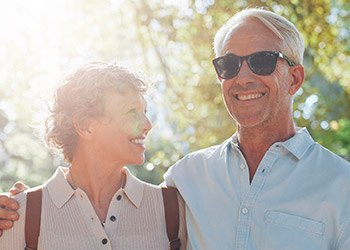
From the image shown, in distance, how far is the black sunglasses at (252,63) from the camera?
12.0ft

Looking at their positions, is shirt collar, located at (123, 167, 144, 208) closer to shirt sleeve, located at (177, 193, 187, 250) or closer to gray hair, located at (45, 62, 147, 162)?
shirt sleeve, located at (177, 193, 187, 250)

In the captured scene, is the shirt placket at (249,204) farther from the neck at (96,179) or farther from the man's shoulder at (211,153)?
the neck at (96,179)

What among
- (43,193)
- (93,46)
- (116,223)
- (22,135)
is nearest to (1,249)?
(43,193)

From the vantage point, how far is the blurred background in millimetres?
9234

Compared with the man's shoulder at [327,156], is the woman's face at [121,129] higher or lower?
higher

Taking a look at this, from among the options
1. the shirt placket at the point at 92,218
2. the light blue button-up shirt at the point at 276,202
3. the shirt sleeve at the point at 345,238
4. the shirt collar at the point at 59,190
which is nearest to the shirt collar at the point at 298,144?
the light blue button-up shirt at the point at 276,202

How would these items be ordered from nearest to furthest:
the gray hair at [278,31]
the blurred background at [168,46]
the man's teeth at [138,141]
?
the man's teeth at [138,141], the gray hair at [278,31], the blurred background at [168,46]

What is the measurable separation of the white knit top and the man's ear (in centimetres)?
85

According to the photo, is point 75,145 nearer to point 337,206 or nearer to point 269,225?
point 269,225

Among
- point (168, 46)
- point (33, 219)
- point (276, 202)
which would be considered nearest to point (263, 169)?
point (276, 202)

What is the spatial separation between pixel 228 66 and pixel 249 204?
2.38 feet

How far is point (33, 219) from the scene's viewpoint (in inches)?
136

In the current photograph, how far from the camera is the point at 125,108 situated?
11.8 ft

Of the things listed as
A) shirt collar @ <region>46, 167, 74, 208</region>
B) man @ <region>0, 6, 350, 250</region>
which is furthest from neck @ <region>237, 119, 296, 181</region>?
shirt collar @ <region>46, 167, 74, 208</region>
